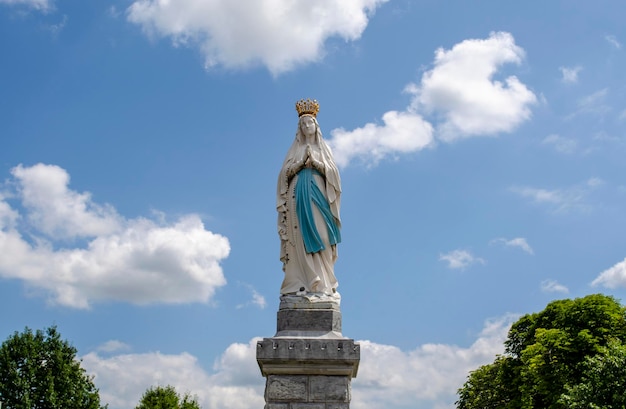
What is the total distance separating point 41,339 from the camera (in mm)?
34531

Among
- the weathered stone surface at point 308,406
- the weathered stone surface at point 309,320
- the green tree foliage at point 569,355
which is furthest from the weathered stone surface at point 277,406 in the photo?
the green tree foliage at point 569,355

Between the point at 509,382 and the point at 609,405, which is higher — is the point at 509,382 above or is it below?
above

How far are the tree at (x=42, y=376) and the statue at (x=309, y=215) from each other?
2348 cm

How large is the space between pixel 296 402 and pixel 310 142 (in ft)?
15.7

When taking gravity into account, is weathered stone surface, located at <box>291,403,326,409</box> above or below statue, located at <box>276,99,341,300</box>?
below

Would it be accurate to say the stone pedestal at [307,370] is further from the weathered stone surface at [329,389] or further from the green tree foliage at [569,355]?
the green tree foliage at [569,355]

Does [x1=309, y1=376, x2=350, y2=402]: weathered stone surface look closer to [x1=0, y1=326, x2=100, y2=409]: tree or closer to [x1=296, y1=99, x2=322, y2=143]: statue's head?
[x1=296, y1=99, x2=322, y2=143]: statue's head

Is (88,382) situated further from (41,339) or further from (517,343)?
(517,343)

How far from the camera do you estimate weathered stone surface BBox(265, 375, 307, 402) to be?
12.0 meters

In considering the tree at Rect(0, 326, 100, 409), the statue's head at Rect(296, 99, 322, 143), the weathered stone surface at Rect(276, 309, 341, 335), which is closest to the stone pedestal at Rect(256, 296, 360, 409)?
the weathered stone surface at Rect(276, 309, 341, 335)

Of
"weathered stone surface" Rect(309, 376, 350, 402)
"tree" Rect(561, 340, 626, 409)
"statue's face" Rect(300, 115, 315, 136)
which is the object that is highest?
"statue's face" Rect(300, 115, 315, 136)

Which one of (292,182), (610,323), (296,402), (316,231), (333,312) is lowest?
(296,402)

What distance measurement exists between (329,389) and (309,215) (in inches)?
122

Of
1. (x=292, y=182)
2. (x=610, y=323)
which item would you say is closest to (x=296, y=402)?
(x=292, y=182)
